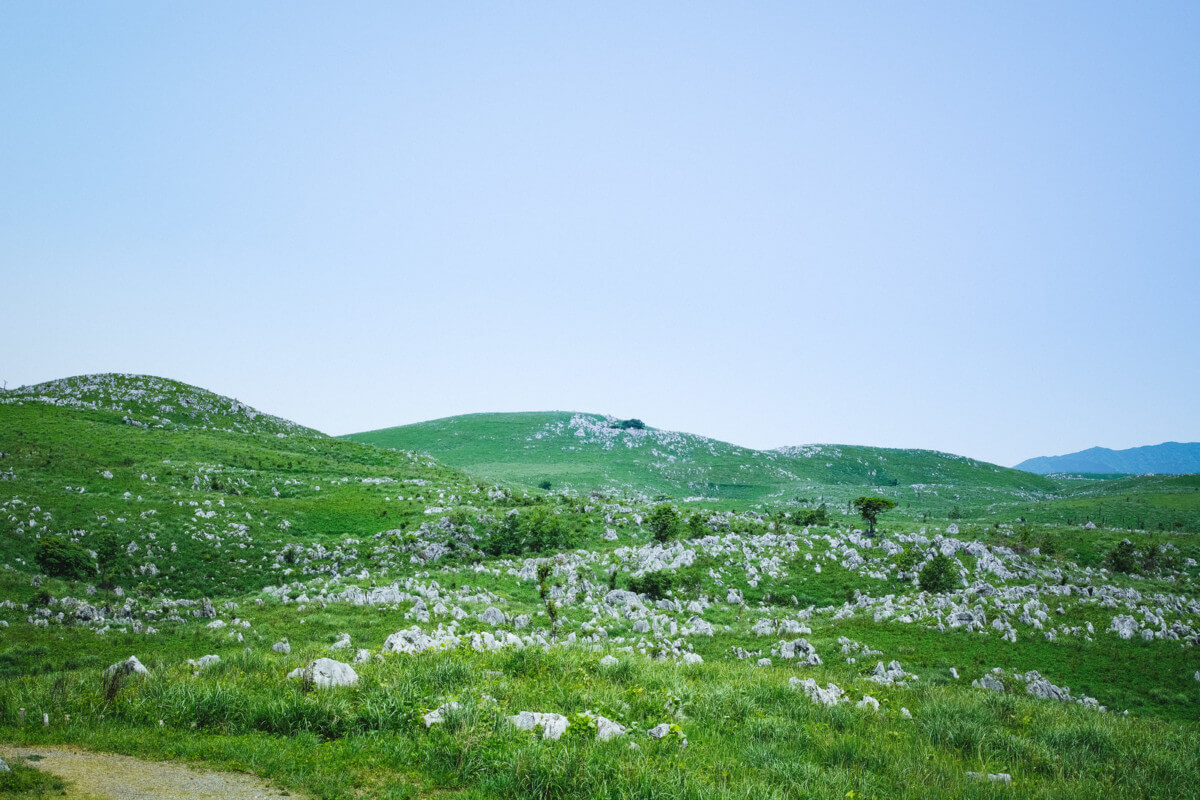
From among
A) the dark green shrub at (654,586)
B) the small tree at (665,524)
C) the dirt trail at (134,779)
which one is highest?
the dirt trail at (134,779)

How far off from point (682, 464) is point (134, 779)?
12689 centimetres

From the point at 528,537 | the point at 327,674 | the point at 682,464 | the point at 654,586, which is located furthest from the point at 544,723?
the point at 682,464

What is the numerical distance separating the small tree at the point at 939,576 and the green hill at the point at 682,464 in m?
57.3

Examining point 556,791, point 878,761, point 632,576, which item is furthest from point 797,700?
point 632,576

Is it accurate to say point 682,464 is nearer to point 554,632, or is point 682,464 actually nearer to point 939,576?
point 939,576

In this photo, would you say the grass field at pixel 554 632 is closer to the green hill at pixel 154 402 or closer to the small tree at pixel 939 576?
the small tree at pixel 939 576

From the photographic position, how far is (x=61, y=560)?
3072 cm

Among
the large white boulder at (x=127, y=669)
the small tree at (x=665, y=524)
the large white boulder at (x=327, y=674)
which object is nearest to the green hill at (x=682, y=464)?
the small tree at (x=665, y=524)

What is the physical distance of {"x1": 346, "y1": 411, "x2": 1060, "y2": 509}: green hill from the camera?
110m

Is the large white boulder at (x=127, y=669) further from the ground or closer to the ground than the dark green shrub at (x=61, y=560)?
Result: further from the ground

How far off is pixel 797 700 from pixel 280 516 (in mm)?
44457

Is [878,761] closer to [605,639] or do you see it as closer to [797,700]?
[797,700]

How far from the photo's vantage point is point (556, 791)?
796 cm

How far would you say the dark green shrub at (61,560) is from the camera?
30.6 m
